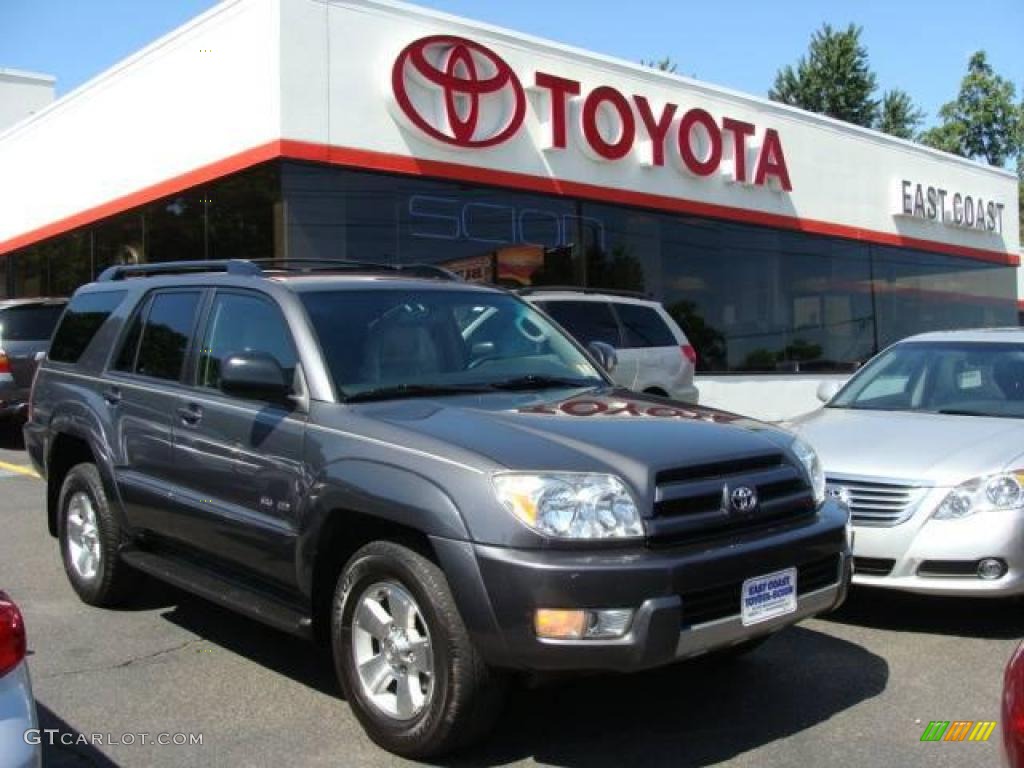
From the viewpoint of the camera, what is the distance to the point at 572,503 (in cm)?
359

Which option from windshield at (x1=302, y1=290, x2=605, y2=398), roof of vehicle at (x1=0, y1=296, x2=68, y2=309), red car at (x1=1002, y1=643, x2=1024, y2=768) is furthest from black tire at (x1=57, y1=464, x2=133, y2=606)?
roof of vehicle at (x1=0, y1=296, x2=68, y2=309)

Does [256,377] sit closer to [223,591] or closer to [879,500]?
[223,591]

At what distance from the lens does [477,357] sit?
4.92 m

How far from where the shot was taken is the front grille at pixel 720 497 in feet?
12.0

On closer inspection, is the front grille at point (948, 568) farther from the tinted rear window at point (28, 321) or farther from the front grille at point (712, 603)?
the tinted rear window at point (28, 321)

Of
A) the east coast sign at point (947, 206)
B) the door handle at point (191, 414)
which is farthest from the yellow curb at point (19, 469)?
the east coast sign at point (947, 206)

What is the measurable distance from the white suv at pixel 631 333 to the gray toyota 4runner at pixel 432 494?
455cm

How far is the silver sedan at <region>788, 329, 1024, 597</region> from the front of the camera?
5359 millimetres

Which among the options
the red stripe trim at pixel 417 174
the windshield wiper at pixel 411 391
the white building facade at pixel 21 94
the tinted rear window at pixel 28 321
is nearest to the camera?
the windshield wiper at pixel 411 391

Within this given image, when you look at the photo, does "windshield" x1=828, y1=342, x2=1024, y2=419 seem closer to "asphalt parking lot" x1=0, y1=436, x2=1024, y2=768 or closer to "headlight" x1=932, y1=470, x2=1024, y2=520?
"headlight" x1=932, y1=470, x2=1024, y2=520

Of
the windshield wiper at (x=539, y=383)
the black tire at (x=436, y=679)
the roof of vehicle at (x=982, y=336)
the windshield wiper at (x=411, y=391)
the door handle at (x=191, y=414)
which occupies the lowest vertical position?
the black tire at (x=436, y=679)

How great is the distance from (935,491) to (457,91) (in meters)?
9.20

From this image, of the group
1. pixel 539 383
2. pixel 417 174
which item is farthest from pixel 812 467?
pixel 417 174

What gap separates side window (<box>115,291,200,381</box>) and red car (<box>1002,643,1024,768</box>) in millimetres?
4071
